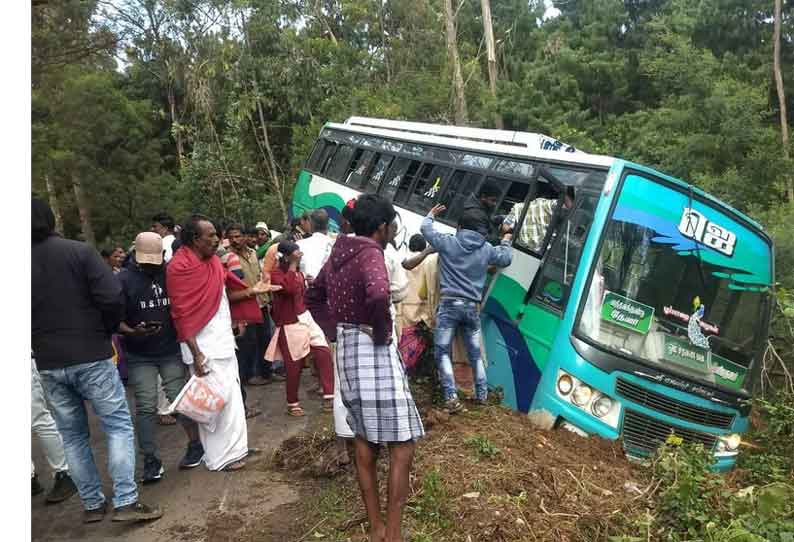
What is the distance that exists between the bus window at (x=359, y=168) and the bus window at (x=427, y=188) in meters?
1.89

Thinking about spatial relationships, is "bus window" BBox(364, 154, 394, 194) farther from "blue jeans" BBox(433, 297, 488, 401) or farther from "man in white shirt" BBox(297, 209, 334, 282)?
"blue jeans" BBox(433, 297, 488, 401)

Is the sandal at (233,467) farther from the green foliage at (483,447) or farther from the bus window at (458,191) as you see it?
the bus window at (458,191)

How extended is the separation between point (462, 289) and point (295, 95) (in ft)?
50.6

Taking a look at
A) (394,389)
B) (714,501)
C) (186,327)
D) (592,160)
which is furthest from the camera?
(592,160)

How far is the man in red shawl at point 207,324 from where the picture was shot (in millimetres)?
4770

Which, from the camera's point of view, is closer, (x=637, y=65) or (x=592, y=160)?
(x=592, y=160)

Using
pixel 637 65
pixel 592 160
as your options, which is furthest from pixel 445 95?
pixel 592 160

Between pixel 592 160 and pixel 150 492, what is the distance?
423 cm

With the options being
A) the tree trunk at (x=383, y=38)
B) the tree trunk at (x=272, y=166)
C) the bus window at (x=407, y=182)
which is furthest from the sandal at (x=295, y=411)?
the tree trunk at (x=383, y=38)

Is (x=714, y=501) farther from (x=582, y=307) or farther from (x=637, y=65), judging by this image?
(x=637, y=65)

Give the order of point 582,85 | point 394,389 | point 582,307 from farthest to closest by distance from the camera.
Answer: point 582,85
point 582,307
point 394,389

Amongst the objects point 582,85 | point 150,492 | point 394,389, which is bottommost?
point 150,492

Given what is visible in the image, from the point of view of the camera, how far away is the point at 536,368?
5.43 meters

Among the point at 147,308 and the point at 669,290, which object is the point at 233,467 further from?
the point at 669,290
